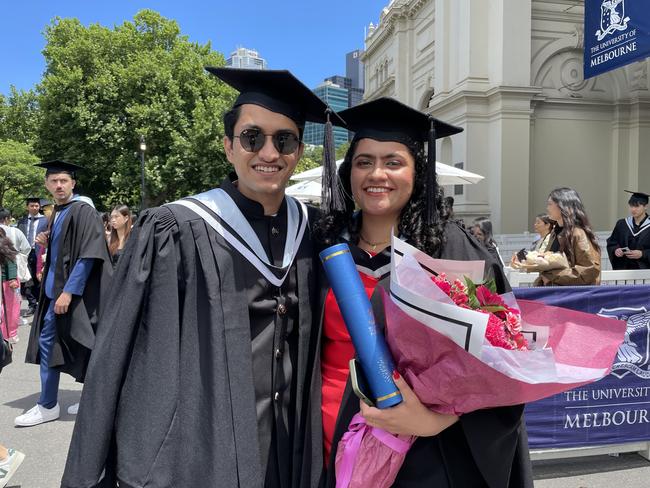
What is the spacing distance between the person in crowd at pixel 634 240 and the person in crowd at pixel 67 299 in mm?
7437

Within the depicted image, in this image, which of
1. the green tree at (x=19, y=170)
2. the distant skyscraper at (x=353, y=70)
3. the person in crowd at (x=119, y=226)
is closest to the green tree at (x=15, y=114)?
the green tree at (x=19, y=170)

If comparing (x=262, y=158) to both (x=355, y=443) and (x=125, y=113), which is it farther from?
(x=125, y=113)

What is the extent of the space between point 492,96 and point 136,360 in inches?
709

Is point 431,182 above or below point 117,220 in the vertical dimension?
above

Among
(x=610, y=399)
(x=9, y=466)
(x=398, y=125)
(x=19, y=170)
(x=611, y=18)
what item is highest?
(x=611, y=18)

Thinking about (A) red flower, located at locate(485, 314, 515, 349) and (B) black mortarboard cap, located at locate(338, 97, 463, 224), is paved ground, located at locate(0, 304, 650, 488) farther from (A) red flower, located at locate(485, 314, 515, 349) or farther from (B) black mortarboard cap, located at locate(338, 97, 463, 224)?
(A) red flower, located at locate(485, 314, 515, 349)

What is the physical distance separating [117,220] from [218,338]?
566 centimetres

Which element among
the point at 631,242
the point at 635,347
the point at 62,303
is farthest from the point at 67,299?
the point at 631,242

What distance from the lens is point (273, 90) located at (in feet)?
6.61

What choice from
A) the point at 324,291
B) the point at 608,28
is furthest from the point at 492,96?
the point at 324,291

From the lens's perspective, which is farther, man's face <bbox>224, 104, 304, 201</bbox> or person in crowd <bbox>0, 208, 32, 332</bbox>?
person in crowd <bbox>0, 208, 32, 332</bbox>

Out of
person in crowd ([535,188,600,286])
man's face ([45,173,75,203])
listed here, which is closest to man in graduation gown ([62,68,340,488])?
person in crowd ([535,188,600,286])

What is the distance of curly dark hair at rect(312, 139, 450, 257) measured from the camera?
198cm

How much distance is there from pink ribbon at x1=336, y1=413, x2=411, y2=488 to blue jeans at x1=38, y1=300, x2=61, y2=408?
3.78 metres
